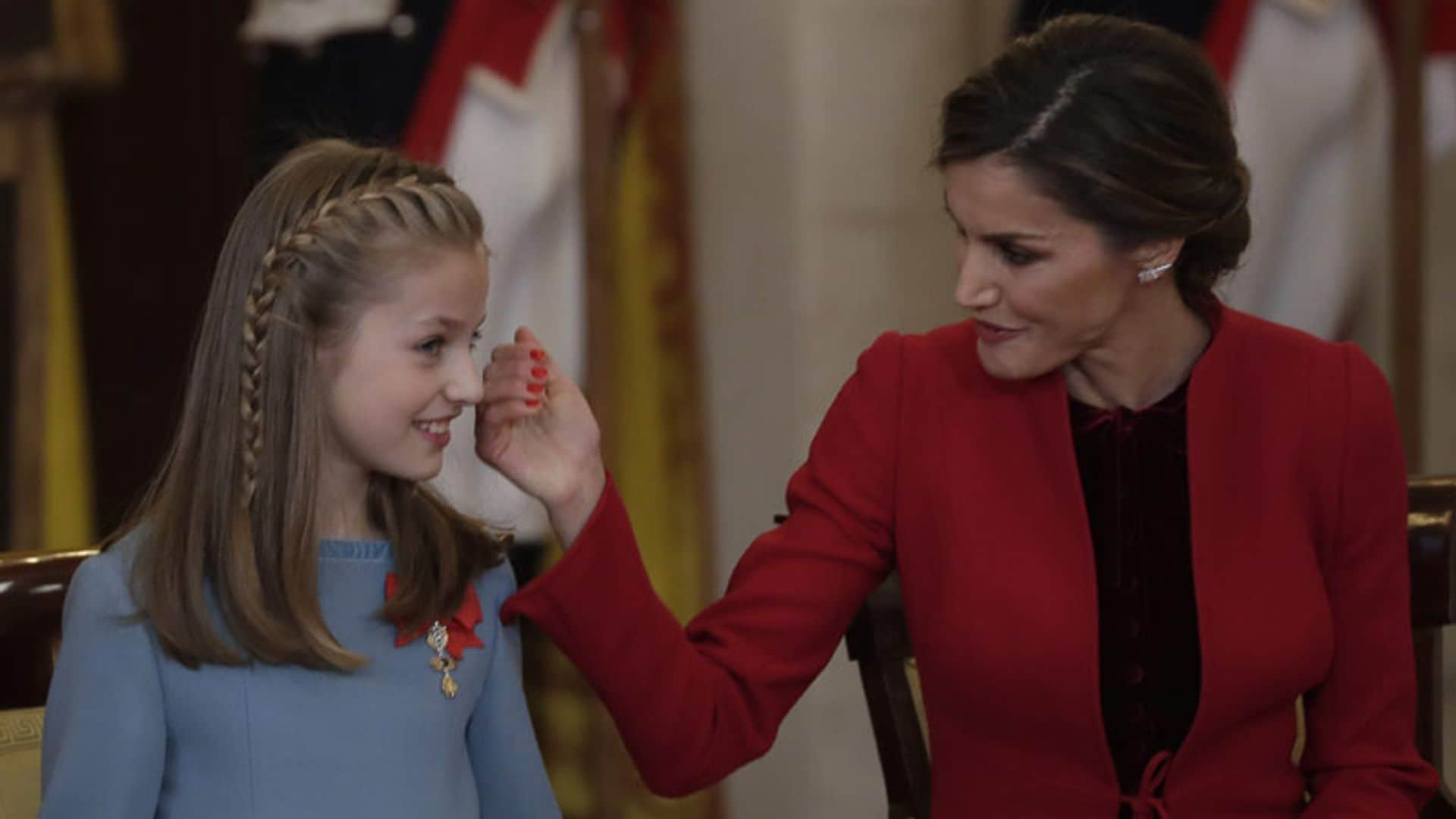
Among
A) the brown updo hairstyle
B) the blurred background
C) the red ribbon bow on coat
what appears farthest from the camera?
the blurred background

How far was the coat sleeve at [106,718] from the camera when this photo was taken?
1564 mm

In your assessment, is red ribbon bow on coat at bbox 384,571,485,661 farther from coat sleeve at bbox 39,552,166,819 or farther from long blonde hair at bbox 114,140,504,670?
coat sleeve at bbox 39,552,166,819

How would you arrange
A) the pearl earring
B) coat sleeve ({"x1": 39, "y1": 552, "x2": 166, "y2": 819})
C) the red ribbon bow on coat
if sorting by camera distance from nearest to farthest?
coat sleeve ({"x1": 39, "y1": 552, "x2": 166, "y2": 819}), the red ribbon bow on coat, the pearl earring

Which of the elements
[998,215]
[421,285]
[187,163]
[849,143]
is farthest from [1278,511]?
[187,163]

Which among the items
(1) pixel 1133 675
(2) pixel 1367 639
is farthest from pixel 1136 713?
(2) pixel 1367 639

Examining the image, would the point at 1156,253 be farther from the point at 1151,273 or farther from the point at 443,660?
the point at 443,660

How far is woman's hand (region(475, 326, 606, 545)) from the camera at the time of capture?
176 cm

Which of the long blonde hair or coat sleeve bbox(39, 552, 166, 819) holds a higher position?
the long blonde hair

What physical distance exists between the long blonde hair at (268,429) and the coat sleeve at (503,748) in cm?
10

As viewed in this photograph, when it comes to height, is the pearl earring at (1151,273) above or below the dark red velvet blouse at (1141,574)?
above

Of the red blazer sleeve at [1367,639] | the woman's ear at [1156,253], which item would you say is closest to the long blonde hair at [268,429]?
the woman's ear at [1156,253]

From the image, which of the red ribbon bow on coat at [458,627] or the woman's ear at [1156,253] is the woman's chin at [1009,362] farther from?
the red ribbon bow on coat at [458,627]

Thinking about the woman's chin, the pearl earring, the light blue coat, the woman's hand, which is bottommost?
the light blue coat

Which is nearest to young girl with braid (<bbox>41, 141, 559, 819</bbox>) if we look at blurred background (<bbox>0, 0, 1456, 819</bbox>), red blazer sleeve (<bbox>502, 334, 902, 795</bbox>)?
red blazer sleeve (<bbox>502, 334, 902, 795</bbox>)
